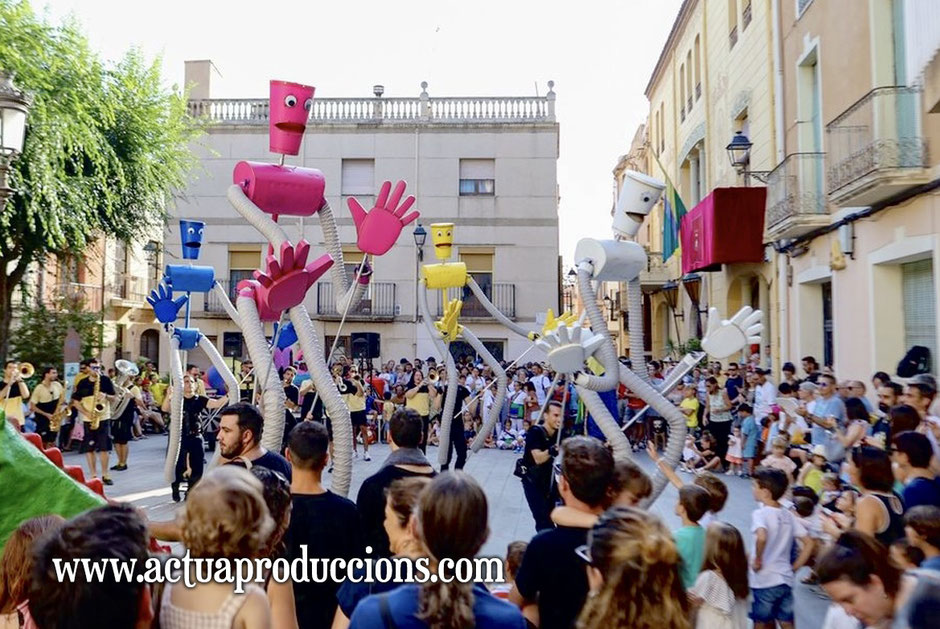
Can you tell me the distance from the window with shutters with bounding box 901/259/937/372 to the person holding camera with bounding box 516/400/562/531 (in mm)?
5896

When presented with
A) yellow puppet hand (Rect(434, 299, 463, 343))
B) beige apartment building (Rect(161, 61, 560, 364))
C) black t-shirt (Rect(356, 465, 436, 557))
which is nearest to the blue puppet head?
yellow puppet hand (Rect(434, 299, 463, 343))

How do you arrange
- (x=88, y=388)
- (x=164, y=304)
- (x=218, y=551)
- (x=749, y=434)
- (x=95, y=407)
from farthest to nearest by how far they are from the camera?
(x=749, y=434) < (x=88, y=388) < (x=95, y=407) < (x=164, y=304) < (x=218, y=551)

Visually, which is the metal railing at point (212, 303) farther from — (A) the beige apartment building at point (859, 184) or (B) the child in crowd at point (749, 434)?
(B) the child in crowd at point (749, 434)

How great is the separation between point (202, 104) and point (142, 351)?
8.85 metres

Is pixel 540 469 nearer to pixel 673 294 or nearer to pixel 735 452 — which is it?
pixel 735 452

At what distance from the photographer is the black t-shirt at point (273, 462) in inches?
155

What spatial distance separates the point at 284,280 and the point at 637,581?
318 centimetres

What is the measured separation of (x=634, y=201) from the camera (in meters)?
5.79

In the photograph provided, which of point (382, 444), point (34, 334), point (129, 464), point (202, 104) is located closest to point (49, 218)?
point (34, 334)

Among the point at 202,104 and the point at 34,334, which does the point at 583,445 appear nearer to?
the point at 34,334

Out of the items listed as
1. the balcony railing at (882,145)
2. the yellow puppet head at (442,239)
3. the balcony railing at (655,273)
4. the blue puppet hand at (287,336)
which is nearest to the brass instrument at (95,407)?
the blue puppet hand at (287,336)

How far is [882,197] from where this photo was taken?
8.99 meters

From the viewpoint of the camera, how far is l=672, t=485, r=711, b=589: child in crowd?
3334mm

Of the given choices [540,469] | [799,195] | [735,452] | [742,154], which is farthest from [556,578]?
[742,154]
